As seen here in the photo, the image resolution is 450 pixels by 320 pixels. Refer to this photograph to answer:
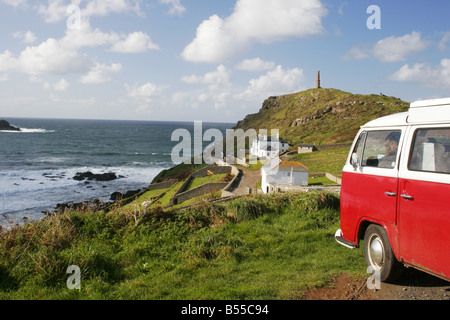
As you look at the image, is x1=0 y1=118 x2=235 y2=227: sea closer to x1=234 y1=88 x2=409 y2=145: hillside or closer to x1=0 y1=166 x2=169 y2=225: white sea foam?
x1=0 y1=166 x2=169 y2=225: white sea foam

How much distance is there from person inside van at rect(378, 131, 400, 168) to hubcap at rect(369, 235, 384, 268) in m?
1.35

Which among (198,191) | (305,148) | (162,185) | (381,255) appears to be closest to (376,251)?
(381,255)

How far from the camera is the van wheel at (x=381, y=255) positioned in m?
5.59

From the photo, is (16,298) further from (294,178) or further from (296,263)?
(294,178)

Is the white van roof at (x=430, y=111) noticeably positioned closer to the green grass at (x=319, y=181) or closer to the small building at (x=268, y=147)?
the green grass at (x=319, y=181)

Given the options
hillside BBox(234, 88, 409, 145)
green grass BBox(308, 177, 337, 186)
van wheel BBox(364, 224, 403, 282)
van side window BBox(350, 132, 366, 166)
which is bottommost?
green grass BBox(308, 177, 337, 186)

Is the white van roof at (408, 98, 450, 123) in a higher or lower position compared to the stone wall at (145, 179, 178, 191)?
higher

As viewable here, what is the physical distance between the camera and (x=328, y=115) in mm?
109562

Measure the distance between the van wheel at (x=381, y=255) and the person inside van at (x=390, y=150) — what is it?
115 cm

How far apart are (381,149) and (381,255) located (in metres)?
1.91

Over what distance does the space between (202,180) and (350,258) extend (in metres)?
38.8

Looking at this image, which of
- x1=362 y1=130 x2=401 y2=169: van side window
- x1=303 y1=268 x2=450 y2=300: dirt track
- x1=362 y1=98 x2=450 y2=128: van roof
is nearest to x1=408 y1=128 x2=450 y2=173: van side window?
x1=362 y1=98 x2=450 y2=128: van roof

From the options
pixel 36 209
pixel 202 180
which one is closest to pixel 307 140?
pixel 202 180

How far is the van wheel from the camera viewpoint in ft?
18.4
